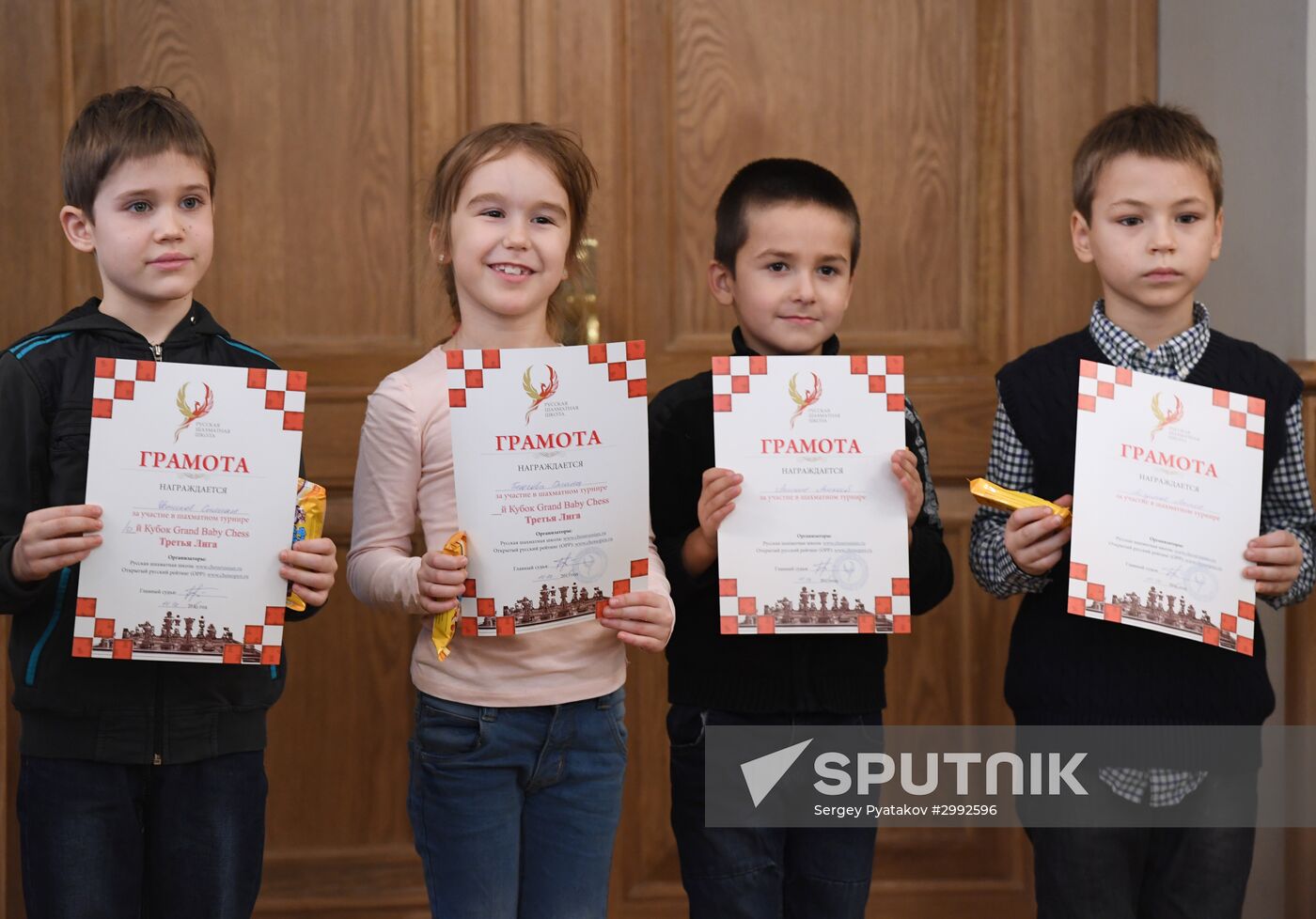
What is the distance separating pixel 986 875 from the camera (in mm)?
2562

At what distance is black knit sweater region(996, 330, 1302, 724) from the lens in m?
1.70

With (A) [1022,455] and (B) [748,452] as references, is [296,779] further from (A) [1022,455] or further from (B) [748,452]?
(A) [1022,455]

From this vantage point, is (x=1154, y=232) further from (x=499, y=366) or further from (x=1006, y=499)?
(x=499, y=366)

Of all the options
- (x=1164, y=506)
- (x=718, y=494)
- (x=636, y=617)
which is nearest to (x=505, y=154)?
(x=718, y=494)

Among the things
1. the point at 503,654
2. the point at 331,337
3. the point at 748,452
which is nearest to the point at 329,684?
the point at 331,337

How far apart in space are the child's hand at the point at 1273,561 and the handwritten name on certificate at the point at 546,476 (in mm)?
798

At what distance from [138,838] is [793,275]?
3.71 ft

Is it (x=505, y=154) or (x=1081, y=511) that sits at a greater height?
(x=505, y=154)

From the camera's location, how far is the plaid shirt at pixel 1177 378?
175 centimetres

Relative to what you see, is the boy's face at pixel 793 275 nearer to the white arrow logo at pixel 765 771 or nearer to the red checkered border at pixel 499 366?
the red checkered border at pixel 499 366

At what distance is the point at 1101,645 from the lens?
1725 millimetres

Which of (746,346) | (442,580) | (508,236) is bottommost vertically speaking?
(442,580)
